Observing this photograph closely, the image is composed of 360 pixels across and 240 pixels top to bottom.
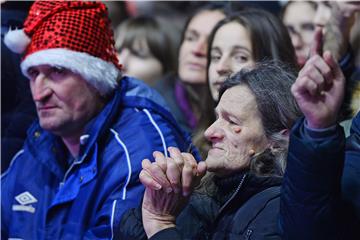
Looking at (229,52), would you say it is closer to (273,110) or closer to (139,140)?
(139,140)

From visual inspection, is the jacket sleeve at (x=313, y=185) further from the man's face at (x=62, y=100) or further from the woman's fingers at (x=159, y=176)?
the man's face at (x=62, y=100)

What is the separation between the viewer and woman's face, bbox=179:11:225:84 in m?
4.33

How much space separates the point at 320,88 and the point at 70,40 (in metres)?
1.59

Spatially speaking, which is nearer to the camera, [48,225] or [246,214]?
[246,214]

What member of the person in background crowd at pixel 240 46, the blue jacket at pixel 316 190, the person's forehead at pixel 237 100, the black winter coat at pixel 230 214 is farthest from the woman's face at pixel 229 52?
the blue jacket at pixel 316 190

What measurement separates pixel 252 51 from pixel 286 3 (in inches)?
52.7

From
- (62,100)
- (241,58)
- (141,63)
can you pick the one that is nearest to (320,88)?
(62,100)

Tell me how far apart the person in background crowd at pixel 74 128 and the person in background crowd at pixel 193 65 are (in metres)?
1.00

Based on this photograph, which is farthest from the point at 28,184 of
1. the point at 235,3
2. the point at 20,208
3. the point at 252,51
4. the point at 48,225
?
the point at 235,3

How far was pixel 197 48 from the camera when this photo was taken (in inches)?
171

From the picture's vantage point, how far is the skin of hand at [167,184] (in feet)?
7.47

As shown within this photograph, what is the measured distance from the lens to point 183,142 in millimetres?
3193

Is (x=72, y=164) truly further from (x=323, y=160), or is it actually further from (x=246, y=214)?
(x=323, y=160)

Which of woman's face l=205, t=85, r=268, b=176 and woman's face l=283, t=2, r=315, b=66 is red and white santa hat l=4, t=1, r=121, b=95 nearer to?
woman's face l=205, t=85, r=268, b=176
